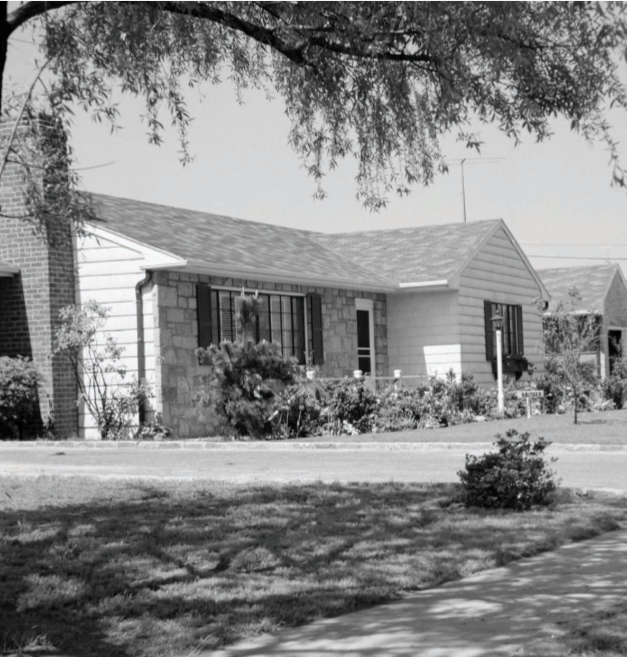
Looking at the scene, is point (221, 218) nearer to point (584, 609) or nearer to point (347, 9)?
point (347, 9)

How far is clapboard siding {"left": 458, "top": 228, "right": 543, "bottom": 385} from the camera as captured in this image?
27047mm

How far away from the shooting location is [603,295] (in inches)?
1499

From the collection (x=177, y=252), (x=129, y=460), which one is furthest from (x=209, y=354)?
(x=129, y=460)

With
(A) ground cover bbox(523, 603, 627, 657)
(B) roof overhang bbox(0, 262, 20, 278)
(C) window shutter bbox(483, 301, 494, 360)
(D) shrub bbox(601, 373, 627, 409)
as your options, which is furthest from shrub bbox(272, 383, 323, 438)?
(A) ground cover bbox(523, 603, 627, 657)

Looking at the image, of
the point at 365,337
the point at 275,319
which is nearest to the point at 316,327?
the point at 275,319

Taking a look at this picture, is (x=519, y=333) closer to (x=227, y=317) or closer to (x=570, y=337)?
(x=570, y=337)

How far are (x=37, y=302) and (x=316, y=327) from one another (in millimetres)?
6527

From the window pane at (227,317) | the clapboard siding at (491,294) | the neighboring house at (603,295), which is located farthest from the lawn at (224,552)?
the neighboring house at (603,295)

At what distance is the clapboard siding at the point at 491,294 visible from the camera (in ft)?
88.7

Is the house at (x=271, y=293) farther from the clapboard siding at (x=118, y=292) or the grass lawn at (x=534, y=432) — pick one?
the grass lawn at (x=534, y=432)

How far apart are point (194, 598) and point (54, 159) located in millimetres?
3871

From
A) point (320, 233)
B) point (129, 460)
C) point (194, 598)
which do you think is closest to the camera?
point (194, 598)

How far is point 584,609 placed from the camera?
5984 mm

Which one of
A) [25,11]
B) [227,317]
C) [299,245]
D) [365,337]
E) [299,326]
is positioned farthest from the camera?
[299,245]
